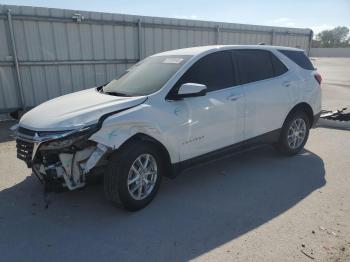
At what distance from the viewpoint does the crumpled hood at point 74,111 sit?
3.45m

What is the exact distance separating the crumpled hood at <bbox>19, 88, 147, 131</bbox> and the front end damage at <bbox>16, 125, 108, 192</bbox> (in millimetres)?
85

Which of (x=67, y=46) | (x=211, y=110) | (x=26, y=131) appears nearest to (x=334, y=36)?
(x=67, y=46)

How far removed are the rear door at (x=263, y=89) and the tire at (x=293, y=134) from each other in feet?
0.64

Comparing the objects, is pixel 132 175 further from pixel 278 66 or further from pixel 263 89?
pixel 278 66

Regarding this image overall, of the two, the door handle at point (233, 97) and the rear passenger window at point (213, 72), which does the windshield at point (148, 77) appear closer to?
the rear passenger window at point (213, 72)

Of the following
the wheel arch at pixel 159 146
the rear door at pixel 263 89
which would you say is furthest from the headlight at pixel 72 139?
the rear door at pixel 263 89

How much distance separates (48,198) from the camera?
166 inches

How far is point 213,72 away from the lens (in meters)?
4.54

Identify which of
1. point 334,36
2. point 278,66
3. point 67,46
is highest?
point 67,46

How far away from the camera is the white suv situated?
136 inches

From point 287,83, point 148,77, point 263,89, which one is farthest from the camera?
point 287,83

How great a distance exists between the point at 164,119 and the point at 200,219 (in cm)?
122

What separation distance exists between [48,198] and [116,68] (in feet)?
22.1

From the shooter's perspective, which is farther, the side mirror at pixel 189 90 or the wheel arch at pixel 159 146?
the side mirror at pixel 189 90
